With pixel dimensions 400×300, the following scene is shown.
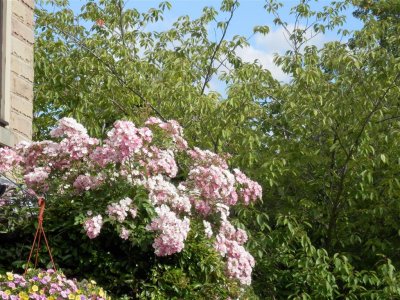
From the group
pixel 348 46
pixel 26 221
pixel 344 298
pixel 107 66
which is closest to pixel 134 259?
pixel 26 221

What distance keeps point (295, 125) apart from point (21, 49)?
3.37 metres

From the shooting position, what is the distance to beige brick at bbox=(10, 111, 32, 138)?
7.86m

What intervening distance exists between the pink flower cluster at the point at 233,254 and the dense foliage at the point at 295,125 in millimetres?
1128

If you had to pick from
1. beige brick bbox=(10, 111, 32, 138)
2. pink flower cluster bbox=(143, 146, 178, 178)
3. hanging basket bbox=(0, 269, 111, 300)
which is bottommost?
hanging basket bbox=(0, 269, 111, 300)

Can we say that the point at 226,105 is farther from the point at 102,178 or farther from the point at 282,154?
the point at 102,178

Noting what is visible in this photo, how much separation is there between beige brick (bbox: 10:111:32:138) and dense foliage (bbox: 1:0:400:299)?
1.15 m

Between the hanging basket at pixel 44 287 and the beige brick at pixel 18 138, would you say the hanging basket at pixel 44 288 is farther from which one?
the beige brick at pixel 18 138

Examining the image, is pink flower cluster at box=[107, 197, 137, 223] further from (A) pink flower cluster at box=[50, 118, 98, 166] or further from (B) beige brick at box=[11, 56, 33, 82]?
(B) beige brick at box=[11, 56, 33, 82]

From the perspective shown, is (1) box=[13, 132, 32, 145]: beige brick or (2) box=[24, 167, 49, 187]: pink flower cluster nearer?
(2) box=[24, 167, 49, 187]: pink flower cluster

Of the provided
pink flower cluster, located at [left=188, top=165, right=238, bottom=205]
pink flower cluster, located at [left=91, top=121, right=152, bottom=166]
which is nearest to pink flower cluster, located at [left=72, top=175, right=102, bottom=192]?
pink flower cluster, located at [left=91, top=121, right=152, bottom=166]

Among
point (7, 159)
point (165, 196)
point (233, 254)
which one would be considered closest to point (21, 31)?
point (7, 159)

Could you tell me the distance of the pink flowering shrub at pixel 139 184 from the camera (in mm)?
6301

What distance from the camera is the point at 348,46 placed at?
11.8 metres

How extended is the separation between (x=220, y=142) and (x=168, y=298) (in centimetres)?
398
